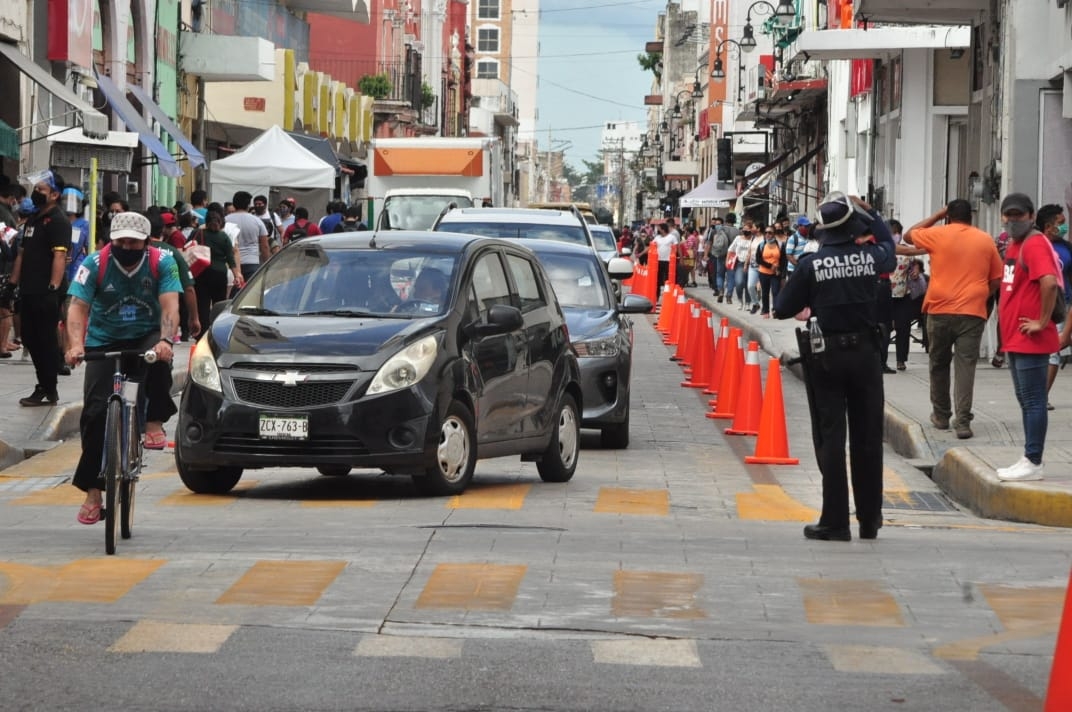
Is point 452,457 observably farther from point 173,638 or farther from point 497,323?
point 173,638

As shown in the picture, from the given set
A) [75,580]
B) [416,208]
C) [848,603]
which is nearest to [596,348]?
[848,603]

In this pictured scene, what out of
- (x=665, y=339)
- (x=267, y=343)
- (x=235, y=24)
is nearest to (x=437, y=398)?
(x=267, y=343)

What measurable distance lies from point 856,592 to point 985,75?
18143 millimetres

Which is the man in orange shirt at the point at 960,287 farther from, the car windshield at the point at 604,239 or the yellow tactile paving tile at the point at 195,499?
the car windshield at the point at 604,239

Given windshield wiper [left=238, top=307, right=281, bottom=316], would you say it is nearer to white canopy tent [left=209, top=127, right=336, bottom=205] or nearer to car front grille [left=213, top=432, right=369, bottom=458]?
car front grille [left=213, top=432, right=369, bottom=458]

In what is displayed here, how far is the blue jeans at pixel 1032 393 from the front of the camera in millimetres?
12742

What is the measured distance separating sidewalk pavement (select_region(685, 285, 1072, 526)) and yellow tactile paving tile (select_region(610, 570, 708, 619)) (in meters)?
3.77

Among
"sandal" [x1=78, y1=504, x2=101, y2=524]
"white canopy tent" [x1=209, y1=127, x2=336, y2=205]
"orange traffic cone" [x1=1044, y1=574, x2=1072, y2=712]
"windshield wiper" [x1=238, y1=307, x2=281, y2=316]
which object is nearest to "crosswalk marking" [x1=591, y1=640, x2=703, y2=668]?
"orange traffic cone" [x1=1044, y1=574, x2=1072, y2=712]

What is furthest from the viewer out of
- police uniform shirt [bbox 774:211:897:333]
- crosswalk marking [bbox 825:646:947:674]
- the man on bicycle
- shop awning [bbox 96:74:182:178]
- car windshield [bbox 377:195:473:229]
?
car windshield [bbox 377:195:473:229]

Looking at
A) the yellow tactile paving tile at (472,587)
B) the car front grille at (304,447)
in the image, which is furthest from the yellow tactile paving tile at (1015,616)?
the car front grille at (304,447)

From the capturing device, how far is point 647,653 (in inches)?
289

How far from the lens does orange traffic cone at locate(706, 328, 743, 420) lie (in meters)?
18.4

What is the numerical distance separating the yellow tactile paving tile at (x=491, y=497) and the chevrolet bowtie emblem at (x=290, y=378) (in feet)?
3.60

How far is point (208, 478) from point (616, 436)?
439 centimetres
